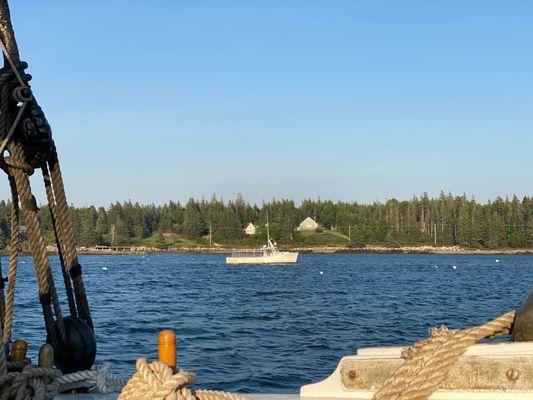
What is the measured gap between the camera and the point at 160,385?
233 cm

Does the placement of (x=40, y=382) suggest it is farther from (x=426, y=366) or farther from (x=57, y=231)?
(x=426, y=366)

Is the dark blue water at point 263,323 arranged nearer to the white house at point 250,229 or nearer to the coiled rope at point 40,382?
the coiled rope at point 40,382

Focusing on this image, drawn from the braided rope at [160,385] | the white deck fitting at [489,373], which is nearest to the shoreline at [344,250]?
the white deck fitting at [489,373]

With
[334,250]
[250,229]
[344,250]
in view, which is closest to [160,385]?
[344,250]

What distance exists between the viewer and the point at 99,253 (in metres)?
187

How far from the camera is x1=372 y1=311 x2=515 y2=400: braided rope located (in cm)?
270

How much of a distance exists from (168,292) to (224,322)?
20676mm

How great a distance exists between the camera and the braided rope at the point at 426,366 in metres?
2.70

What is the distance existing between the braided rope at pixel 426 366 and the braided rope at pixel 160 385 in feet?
2.15

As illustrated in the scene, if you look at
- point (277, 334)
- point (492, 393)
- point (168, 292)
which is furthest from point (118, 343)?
point (168, 292)

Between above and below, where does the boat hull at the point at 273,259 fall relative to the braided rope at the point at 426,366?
below

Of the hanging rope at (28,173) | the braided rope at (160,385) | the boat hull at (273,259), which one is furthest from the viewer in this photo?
the boat hull at (273,259)

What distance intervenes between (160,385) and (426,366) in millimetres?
1058

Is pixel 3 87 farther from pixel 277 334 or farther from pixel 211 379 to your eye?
pixel 277 334
